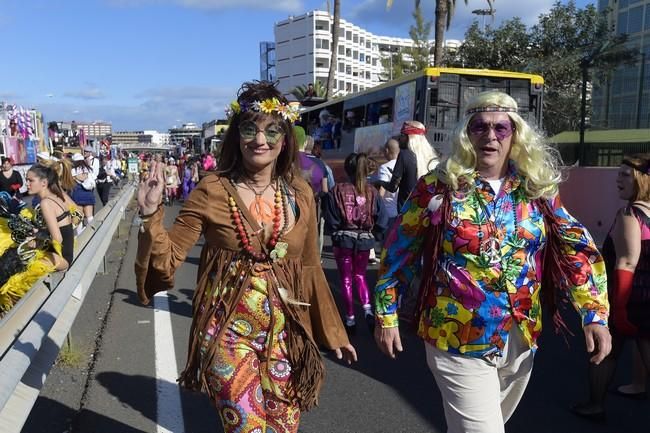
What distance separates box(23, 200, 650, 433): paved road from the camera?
3822 mm

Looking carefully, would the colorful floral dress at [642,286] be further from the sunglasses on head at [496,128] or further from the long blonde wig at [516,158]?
the sunglasses on head at [496,128]

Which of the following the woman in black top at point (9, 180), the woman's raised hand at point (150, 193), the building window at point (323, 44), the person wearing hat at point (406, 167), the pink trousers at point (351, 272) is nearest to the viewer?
the woman's raised hand at point (150, 193)

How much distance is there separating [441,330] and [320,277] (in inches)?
22.3

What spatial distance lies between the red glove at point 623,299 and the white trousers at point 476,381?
5.15 feet

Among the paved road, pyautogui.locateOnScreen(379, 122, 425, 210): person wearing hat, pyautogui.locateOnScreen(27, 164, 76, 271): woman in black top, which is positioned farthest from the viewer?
pyautogui.locateOnScreen(379, 122, 425, 210): person wearing hat

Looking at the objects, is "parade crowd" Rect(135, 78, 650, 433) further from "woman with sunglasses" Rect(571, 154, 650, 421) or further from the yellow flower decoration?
"woman with sunglasses" Rect(571, 154, 650, 421)

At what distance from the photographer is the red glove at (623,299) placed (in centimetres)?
384

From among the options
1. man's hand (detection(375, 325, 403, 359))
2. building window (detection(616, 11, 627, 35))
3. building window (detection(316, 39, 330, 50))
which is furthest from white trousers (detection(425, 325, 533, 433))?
building window (detection(316, 39, 330, 50))

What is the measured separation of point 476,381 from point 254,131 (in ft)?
4.50

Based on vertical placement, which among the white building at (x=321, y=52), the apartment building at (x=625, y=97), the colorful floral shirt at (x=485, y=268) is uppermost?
the white building at (x=321, y=52)

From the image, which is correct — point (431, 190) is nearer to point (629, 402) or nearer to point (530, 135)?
point (530, 135)

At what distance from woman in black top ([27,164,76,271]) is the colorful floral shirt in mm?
3500

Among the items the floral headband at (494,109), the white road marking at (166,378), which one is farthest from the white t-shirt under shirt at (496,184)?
the white road marking at (166,378)

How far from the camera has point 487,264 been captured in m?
2.47
